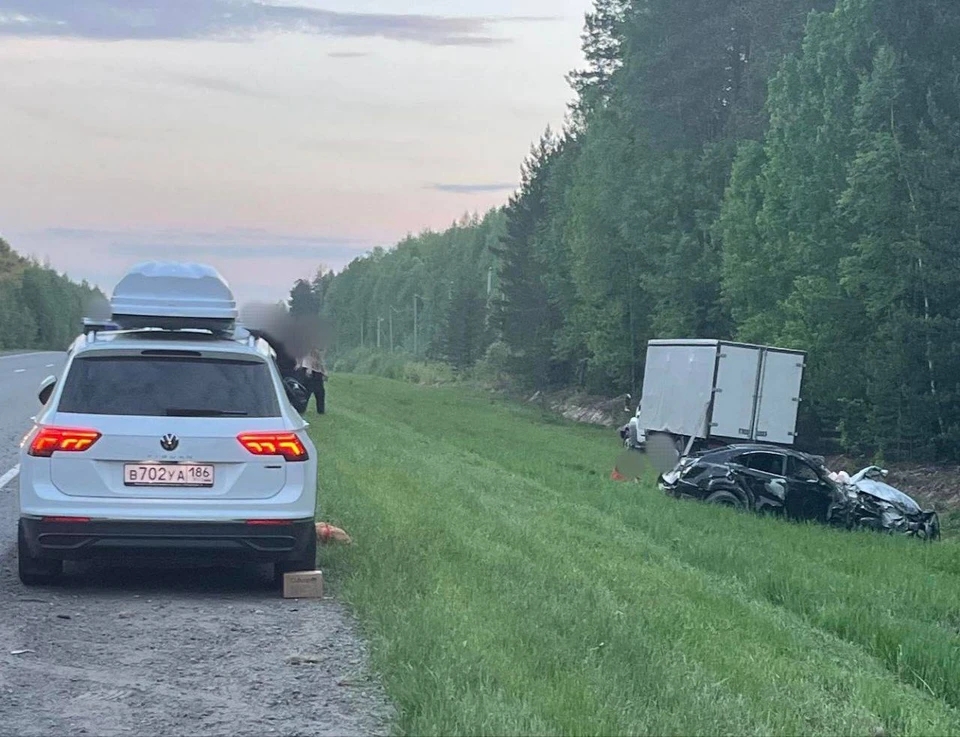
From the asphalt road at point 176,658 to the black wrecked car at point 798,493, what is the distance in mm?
13152

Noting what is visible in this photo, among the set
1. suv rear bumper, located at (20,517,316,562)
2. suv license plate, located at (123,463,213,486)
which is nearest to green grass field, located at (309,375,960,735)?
suv rear bumper, located at (20,517,316,562)

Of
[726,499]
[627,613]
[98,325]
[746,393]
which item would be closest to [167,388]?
[98,325]

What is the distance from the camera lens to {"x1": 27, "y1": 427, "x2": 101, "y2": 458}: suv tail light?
825 cm

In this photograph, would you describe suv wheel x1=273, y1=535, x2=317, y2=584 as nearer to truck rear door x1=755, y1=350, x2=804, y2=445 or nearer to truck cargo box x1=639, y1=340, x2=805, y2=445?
truck cargo box x1=639, y1=340, x2=805, y2=445

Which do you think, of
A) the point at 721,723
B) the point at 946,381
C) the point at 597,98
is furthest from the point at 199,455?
the point at 597,98

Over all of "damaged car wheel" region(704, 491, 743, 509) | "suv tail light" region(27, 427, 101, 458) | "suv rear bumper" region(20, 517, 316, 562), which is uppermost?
"suv tail light" region(27, 427, 101, 458)

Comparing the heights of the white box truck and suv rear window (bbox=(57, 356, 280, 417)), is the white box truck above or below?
below

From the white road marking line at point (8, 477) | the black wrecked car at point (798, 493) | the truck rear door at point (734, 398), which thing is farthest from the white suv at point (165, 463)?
the truck rear door at point (734, 398)

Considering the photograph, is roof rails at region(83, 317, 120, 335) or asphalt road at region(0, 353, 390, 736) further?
roof rails at region(83, 317, 120, 335)

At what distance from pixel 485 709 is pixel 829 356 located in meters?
33.4

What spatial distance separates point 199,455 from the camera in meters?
8.32

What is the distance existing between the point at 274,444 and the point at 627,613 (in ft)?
8.05

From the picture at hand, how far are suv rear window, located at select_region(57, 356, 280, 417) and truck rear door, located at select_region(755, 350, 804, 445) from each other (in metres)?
21.3

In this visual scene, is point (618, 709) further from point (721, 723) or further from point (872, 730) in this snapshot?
point (872, 730)
